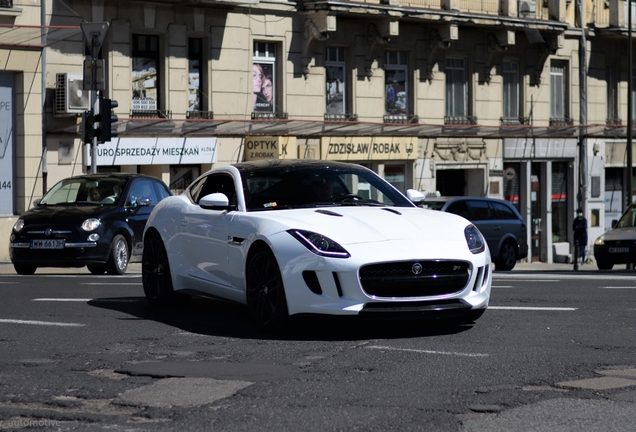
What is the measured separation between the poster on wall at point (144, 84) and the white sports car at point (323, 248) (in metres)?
20.0

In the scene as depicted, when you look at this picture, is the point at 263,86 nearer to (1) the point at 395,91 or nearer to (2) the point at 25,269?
(1) the point at 395,91

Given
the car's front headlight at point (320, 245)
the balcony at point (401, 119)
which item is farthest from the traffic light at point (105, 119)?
the car's front headlight at point (320, 245)

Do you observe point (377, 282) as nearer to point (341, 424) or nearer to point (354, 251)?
point (354, 251)

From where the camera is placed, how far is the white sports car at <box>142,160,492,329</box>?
9.91 m

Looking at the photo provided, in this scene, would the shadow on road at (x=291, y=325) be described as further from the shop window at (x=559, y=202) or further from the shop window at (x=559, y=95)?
the shop window at (x=559, y=95)

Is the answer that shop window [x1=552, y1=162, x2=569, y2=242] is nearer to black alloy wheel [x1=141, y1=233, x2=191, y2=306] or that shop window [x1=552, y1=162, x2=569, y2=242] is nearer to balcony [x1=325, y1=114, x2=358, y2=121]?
balcony [x1=325, y1=114, x2=358, y2=121]

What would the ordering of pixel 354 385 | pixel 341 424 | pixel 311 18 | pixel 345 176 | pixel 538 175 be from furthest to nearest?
1. pixel 538 175
2. pixel 311 18
3. pixel 345 176
4. pixel 354 385
5. pixel 341 424

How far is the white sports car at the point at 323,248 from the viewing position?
9914 millimetres

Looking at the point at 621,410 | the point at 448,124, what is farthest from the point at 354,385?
the point at 448,124

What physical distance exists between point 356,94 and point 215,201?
85.3 feet

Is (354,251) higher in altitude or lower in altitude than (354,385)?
higher

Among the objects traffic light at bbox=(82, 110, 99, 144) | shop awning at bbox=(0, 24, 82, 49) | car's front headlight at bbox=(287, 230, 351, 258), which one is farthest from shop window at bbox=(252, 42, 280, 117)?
car's front headlight at bbox=(287, 230, 351, 258)

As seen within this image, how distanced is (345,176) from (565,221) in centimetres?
→ 3390

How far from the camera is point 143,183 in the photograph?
68.5 feet
